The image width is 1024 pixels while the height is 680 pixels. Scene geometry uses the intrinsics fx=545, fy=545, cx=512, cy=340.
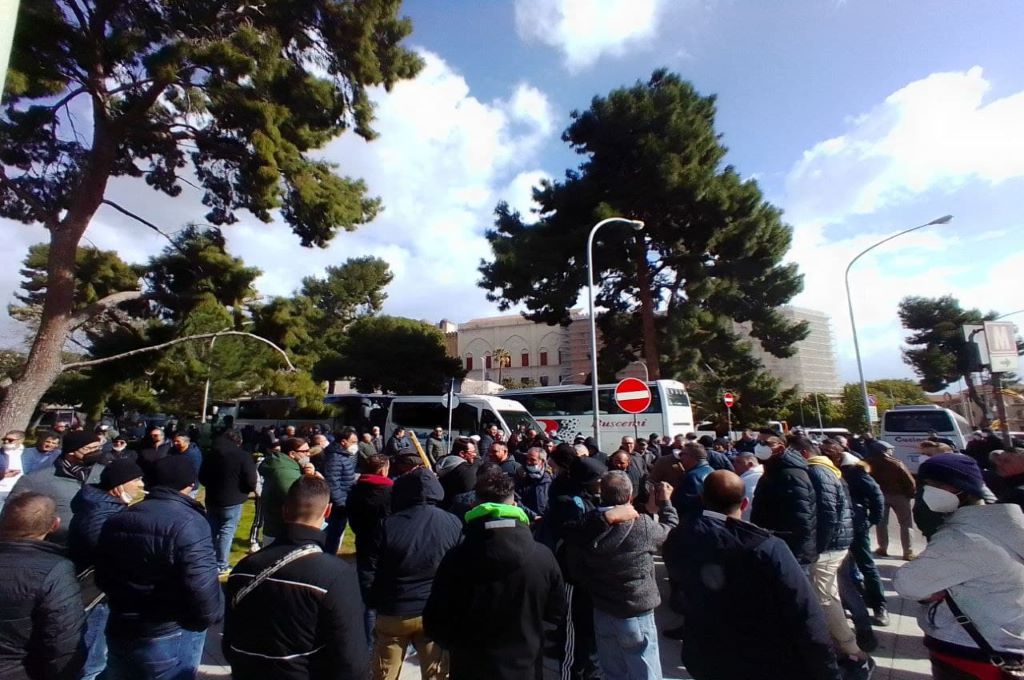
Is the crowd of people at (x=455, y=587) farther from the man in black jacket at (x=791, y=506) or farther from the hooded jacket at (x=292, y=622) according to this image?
the man in black jacket at (x=791, y=506)

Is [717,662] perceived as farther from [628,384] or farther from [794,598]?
[628,384]

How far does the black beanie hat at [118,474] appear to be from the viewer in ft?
10.6

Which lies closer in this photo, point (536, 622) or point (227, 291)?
point (536, 622)

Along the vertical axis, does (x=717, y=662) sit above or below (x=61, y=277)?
below

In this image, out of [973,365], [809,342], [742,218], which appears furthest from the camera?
[809,342]

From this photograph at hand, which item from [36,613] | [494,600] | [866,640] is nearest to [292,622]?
[494,600]

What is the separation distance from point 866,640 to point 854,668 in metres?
A: 0.66

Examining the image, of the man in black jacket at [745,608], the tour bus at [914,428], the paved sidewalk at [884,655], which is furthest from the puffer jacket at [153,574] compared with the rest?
the tour bus at [914,428]

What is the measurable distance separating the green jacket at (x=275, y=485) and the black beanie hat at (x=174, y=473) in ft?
7.02

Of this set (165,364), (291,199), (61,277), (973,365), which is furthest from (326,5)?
(973,365)

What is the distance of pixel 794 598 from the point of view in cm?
230

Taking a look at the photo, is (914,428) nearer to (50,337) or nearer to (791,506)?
(791,506)

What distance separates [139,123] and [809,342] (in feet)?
243

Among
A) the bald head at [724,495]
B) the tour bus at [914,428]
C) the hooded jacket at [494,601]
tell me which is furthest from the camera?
the tour bus at [914,428]
